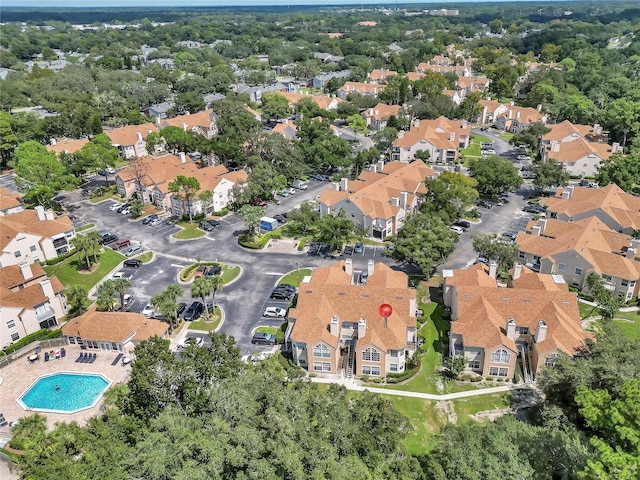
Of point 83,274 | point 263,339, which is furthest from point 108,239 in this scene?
point 263,339

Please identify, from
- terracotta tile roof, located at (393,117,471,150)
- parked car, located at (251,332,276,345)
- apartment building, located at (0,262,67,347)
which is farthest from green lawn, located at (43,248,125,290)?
terracotta tile roof, located at (393,117,471,150)

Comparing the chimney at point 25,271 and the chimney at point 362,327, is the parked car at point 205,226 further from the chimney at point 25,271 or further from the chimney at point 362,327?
the chimney at point 362,327

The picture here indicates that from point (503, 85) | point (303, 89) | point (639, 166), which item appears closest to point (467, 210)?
point (639, 166)

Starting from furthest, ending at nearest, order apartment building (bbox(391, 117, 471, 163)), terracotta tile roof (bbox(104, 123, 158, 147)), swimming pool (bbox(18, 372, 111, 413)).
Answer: terracotta tile roof (bbox(104, 123, 158, 147)), apartment building (bbox(391, 117, 471, 163)), swimming pool (bbox(18, 372, 111, 413))

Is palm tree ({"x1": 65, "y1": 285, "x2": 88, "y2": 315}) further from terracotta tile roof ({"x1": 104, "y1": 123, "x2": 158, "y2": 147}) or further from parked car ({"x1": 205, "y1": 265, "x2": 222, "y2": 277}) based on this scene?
terracotta tile roof ({"x1": 104, "y1": 123, "x2": 158, "y2": 147})

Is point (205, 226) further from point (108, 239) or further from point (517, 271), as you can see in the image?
point (517, 271)
